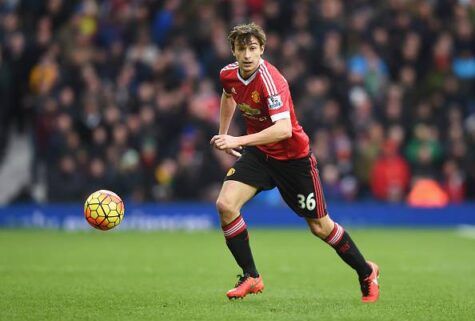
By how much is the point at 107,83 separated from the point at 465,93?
6859 millimetres

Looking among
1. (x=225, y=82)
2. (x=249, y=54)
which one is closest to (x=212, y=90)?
(x=225, y=82)

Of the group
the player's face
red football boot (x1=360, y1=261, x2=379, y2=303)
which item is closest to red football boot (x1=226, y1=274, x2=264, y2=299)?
red football boot (x1=360, y1=261, x2=379, y2=303)

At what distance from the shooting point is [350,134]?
18141 millimetres

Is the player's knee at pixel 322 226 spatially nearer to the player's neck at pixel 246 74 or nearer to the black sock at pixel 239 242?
the black sock at pixel 239 242

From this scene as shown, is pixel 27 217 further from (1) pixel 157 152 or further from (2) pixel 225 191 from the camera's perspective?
(2) pixel 225 191

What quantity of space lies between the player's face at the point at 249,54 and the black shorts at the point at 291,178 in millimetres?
798

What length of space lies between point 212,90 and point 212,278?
871cm

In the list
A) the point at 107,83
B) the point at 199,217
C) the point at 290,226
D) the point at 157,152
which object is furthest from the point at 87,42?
the point at 290,226

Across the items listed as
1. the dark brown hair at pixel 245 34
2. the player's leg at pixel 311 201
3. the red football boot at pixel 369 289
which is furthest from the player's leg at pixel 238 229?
the dark brown hair at pixel 245 34

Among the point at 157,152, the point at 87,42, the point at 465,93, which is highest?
the point at 87,42

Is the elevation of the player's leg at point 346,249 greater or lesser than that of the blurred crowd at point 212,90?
lesser

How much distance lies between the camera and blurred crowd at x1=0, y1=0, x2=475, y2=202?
58.1 feet

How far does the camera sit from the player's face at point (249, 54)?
7.76 metres

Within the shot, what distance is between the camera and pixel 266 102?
7.84 m
